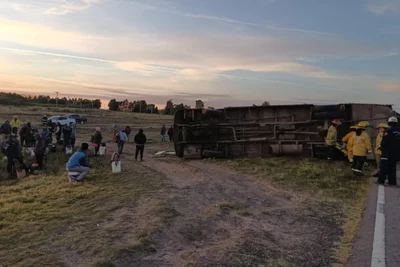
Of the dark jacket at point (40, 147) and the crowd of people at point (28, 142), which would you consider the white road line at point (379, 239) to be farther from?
the crowd of people at point (28, 142)

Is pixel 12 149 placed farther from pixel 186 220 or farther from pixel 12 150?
pixel 186 220

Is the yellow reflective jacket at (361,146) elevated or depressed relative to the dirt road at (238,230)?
elevated

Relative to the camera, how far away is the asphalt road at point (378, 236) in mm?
5723

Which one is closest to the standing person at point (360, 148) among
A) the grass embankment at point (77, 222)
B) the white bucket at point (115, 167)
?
the grass embankment at point (77, 222)

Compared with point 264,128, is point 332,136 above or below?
below

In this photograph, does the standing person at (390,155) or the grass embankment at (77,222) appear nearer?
the grass embankment at (77,222)

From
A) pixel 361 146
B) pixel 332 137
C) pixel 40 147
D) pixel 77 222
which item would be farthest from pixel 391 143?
pixel 40 147

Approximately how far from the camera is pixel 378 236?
6805 mm

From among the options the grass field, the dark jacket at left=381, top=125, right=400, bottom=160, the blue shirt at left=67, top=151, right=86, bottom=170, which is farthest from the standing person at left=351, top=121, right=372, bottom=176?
the blue shirt at left=67, top=151, right=86, bottom=170

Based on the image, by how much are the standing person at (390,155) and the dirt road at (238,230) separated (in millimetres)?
3252

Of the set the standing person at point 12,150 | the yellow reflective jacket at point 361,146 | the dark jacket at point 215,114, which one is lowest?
the standing person at point 12,150

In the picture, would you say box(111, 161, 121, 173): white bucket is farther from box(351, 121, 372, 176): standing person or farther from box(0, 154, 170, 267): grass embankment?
box(351, 121, 372, 176): standing person

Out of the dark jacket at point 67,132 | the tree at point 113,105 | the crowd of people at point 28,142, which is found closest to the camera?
the crowd of people at point 28,142

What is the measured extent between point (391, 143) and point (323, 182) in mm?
2129
